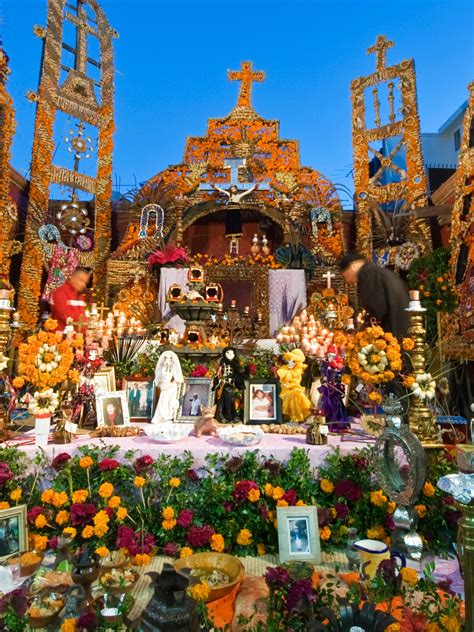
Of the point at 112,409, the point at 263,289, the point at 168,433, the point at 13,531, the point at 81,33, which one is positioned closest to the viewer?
the point at 13,531

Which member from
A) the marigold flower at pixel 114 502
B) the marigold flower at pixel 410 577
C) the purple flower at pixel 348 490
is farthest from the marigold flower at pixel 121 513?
the marigold flower at pixel 410 577

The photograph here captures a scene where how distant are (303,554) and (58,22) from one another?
1547 cm

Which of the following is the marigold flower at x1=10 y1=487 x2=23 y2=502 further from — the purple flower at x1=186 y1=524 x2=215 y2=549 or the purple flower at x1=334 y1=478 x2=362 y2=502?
the purple flower at x1=334 y1=478 x2=362 y2=502

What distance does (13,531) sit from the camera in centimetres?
278

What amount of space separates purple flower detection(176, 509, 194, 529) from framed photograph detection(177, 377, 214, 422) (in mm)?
1298

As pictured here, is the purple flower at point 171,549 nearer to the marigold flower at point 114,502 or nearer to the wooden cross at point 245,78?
the marigold flower at point 114,502

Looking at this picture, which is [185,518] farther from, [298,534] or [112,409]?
[112,409]

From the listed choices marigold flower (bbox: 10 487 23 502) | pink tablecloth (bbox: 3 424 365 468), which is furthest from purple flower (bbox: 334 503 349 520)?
marigold flower (bbox: 10 487 23 502)

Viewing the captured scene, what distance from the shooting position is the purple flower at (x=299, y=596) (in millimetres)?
1915

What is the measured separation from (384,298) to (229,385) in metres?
1.85

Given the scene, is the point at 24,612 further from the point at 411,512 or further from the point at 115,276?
the point at 115,276

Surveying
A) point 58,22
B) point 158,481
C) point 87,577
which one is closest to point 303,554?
point 158,481

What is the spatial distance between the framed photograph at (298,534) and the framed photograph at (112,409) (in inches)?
69.7

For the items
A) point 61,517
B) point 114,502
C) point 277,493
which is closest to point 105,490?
point 114,502
